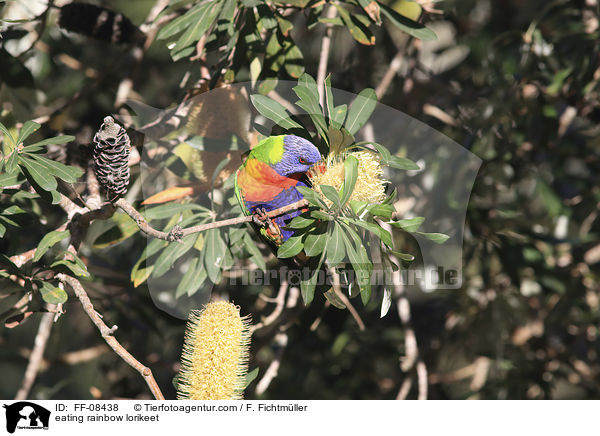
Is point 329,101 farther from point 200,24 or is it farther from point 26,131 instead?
point 26,131

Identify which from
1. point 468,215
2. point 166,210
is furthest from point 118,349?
point 468,215

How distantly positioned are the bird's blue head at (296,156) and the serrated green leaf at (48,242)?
40cm

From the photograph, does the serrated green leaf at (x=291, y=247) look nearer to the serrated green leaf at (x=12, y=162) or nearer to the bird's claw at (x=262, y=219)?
the bird's claw at (x=262, y=219)

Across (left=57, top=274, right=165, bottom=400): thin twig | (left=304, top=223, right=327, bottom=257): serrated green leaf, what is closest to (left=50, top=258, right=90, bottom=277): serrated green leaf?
(left=57, top=274, right=165, bottom=400): thin twig

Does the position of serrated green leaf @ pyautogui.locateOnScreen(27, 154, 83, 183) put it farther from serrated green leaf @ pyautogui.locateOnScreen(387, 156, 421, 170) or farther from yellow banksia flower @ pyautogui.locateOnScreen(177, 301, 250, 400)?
serrated green leaf @ pyautogui.locateOnScreen(387, 156, 421, 170)

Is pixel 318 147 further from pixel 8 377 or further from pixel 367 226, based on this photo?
pixel 8 377

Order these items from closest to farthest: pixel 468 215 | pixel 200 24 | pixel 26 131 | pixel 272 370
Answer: pixel 26 131 < pixel 200 24 < pixel 272 370 < pixel 468 215

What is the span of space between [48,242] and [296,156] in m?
0.45

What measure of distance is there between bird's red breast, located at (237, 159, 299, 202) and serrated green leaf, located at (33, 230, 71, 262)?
0.32 metres

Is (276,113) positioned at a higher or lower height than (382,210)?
higher

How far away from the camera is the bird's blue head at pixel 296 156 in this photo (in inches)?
28.5
